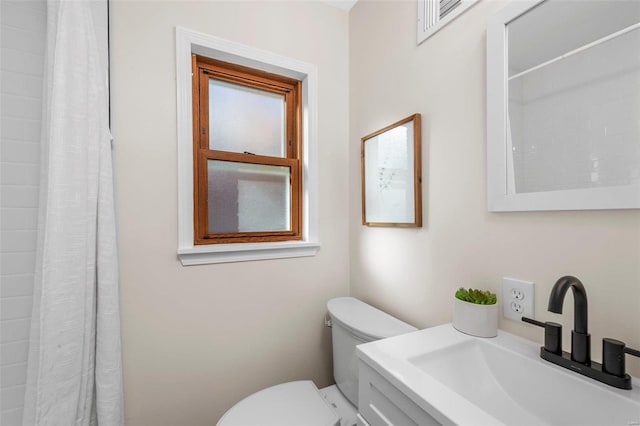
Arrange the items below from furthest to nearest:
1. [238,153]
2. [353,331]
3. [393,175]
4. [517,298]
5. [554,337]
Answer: [238,153], [393,175], [353,331], [517,298], [554,337]

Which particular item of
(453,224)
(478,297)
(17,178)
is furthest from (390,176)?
(17,178)

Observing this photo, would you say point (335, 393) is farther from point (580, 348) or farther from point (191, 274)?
point (580, 348)

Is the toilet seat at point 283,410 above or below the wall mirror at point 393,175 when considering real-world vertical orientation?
below

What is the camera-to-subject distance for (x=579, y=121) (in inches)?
26.4

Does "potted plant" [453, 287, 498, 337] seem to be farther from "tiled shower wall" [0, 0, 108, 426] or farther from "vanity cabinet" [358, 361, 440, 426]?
"tiled shower wall" [0, 0, 108, 426]

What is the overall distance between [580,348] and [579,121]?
532mm

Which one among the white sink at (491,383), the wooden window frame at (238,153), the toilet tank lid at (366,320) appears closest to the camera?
the white sink at (491,383)

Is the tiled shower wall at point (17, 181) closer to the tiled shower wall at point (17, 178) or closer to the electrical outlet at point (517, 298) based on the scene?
the tiled shower wall at point (17, 178)

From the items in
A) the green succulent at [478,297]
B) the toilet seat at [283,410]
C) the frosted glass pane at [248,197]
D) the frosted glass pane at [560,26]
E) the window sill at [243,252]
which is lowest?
the toilet seat at [283,410]

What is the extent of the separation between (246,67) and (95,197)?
0.93 meters

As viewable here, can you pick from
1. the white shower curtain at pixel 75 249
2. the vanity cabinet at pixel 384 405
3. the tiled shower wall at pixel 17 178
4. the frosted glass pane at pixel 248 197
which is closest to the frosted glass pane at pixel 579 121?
the vanity cabinet at pixel 384 405

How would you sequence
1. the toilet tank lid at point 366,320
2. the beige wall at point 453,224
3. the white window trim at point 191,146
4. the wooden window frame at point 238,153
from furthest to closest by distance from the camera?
1. the wooden window frame at point 238,153
2. the white window trim at point 191,146
3. the toilet tank lid at point 366,320
4. the beige wall at point 453,224

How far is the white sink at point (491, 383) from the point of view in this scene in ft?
1.74

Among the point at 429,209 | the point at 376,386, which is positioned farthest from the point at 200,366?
the point at 429,209
